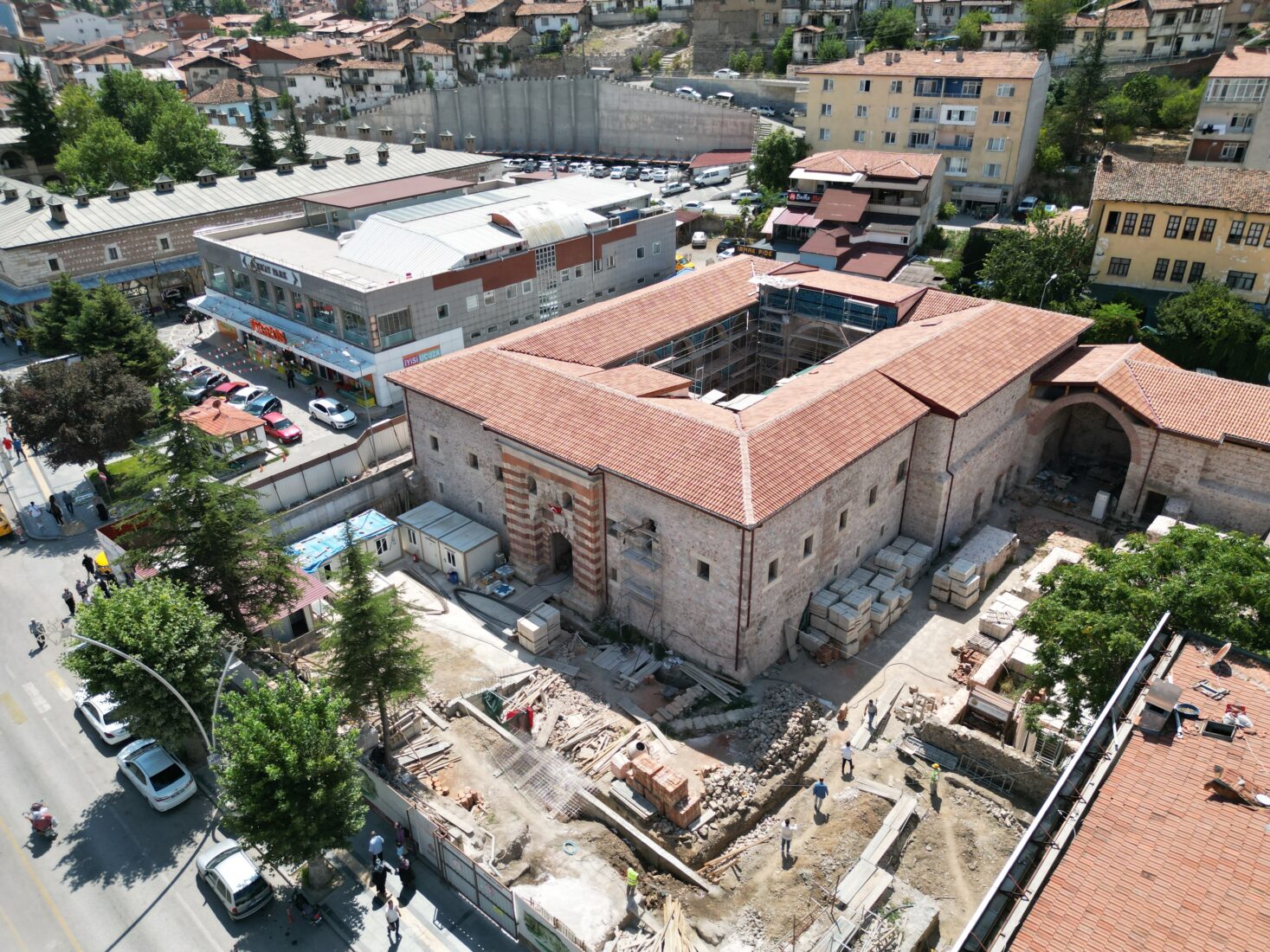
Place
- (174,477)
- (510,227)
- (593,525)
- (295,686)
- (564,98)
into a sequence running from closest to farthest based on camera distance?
(295,686), (174,477), (593,525), (510,227), (564,98)

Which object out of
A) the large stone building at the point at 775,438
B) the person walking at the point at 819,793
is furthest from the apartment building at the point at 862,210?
the person walking at the point at 819,793

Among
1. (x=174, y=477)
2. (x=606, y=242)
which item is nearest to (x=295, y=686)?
(x=174, y=477)

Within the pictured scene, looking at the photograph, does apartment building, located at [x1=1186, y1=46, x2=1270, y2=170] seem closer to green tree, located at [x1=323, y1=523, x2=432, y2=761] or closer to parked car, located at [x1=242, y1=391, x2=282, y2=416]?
parked car, located at [x1=242, y1=391, x2=282, y2=416]

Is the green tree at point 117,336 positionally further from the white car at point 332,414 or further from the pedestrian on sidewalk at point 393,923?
the pedestrian on sidewalk at point 393,923

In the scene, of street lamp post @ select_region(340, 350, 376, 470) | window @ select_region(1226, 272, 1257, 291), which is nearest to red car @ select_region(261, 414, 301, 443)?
street lamp post @ select_region(340, 350, 376, 470)

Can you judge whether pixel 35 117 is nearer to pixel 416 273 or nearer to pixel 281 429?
pixel 416 273

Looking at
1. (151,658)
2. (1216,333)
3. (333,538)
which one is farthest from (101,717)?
(1216,333)

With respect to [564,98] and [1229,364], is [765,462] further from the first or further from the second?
[564,98]
